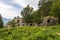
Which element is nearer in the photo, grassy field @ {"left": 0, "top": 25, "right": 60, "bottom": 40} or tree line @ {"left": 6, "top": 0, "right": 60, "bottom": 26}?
grassy field @ {"left": 0, "top": 25, "right": 60, "bottom": 40}

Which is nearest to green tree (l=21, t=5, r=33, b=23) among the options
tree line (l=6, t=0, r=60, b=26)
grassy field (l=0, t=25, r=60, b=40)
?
tree line (l=6, t=0, r=60, b=26)

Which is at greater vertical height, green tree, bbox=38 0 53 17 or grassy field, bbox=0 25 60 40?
green tree, bbox=38 0 53 17

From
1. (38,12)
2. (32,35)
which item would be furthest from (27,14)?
(32,35)

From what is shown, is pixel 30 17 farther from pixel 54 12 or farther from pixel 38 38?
pixel 38 38

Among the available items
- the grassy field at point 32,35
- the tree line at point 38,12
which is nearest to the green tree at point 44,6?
the tree line at point 38,12

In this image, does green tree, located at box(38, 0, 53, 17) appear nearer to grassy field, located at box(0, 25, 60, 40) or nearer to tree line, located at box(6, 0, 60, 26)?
tree line, located at box(6, 0, 60, 26)

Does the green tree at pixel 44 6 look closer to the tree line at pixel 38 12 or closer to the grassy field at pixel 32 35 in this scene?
the tree line at pixel 38 12

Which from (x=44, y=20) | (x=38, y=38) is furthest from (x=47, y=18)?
(x=38, y=38)

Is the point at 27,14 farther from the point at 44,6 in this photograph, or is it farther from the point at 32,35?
the point at 32,35

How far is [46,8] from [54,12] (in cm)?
1392

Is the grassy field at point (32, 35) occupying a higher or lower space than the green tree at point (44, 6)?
lower

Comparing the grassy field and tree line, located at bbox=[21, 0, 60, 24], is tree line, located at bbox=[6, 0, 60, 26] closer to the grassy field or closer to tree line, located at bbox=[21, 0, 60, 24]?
tree line, located at bbox=[21, 0, 60, 24]

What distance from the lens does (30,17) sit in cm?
4828

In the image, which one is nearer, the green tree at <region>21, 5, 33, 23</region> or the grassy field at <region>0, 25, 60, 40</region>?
the grassy field at <region>0, 25, 60, 40</region>
